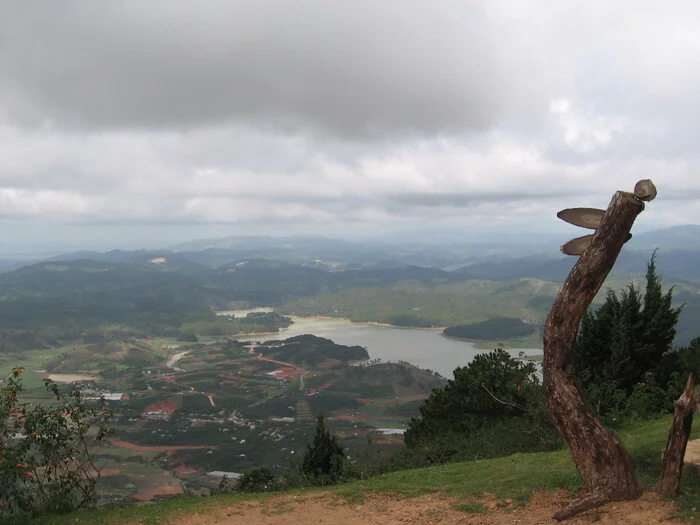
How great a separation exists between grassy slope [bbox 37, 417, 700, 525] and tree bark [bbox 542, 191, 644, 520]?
1.44 meters

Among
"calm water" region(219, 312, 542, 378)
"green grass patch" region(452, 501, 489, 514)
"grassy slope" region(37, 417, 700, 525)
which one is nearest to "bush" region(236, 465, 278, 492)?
"grassy slope" region(37, 417, 700, 525)

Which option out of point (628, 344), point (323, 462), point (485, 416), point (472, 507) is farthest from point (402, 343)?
point (472, 507)

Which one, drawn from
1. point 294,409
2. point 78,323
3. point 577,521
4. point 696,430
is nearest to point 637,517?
point 577,521

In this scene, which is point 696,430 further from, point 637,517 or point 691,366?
point 637,517

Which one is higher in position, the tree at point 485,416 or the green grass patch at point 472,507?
the green grass patch at point 472,507

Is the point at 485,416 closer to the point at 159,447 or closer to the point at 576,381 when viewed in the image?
the point at 576,381

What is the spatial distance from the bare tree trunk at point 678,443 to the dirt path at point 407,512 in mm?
331

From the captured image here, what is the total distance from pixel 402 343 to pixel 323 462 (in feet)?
460

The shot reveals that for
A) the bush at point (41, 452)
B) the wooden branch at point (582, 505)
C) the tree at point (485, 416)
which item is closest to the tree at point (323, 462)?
the tree at point (485, 416)

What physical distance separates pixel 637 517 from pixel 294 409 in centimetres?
8445

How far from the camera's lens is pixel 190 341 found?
172 meters

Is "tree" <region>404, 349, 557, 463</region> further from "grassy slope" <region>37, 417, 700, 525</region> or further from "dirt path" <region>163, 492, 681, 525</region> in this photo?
"dirt path" <region>163, 492, 681, 525</region>

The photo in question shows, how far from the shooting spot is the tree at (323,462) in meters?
14.6

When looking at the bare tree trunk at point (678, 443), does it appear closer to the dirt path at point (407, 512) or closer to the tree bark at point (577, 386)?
the dirt path at point (407, 512)
